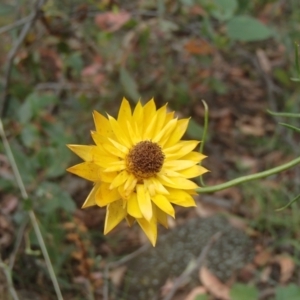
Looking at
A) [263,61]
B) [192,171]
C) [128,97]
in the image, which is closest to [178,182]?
[192,171]

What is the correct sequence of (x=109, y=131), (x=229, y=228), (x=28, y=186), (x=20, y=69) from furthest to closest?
(x=229, y=228) → (x=20, y=69) → (x=28, y=186) → (x=109, y=131)

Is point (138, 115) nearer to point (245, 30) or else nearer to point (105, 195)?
point (105, 195)

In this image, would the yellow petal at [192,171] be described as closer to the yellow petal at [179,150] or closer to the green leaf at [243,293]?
the yellow petal at [179,150]

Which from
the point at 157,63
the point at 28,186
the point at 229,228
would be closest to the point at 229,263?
the point at 229,228

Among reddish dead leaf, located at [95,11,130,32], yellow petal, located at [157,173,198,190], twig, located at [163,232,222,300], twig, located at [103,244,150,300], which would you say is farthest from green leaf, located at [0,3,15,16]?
yellow petal, located at [157,173,198,190]

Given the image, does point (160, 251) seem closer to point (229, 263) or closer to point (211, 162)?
point (229, 263)

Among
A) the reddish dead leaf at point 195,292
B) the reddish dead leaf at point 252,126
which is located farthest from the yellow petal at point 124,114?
the reddish dead leaf at point 252,126

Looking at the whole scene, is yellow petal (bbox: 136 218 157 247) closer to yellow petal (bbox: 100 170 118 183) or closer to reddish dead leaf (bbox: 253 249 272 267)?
yellow petal (bbox: 100 170 118 183)
